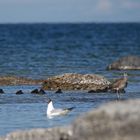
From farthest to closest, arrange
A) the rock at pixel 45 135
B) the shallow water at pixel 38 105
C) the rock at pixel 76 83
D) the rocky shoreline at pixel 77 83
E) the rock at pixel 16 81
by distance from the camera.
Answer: the rock at pixel 16 81
the rock at pixel 76 83
the rocky shoreline at pixel 77 83
the shallow water at pixel 38 105
the rock at pixel 45 135

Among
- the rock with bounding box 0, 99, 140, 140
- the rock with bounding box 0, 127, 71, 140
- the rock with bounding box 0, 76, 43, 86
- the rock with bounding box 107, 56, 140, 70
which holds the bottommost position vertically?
the rock with bounding box 107, 56, 140, 70

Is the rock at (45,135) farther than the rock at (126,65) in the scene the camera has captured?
No

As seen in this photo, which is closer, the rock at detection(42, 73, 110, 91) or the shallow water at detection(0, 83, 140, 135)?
the shallow water at detection(0, 83, 140, 135)

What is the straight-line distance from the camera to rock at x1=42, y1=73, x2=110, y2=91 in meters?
27.9

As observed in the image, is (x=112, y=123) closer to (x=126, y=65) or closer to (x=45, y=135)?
(x=45, y=135)

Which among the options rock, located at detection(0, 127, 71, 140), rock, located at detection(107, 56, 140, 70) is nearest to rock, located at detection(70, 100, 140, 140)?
rock, located at detection(0, 127, 71, 140)

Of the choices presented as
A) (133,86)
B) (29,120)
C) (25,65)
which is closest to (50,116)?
(29,120)

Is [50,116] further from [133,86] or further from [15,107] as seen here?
[133,86]

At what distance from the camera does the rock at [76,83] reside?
2792 centimetres

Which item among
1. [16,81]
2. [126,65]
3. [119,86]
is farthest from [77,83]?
[126,65]

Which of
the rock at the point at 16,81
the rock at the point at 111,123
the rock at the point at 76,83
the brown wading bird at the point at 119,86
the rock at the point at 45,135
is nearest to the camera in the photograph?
the rock at the point at 111,123

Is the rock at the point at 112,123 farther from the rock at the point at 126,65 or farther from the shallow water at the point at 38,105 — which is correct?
the rock at the point at 126,65

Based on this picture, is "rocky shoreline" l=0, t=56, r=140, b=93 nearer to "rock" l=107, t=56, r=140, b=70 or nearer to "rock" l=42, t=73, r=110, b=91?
"rock" l=42, t=73, r=110, b=91

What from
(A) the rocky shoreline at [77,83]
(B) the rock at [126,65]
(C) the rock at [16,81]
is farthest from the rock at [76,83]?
(B) the rock at [126,65]
